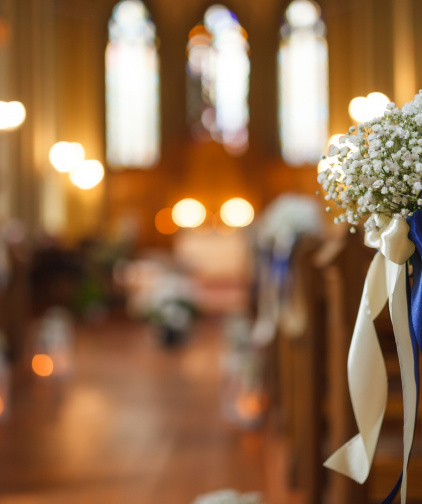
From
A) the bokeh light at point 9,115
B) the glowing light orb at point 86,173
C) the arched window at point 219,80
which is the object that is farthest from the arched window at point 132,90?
the bokeh light at point 9,115

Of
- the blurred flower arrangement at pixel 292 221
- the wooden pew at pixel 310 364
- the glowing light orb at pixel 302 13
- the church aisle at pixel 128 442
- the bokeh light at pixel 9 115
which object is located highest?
the glowing light orb at pixel 302 13

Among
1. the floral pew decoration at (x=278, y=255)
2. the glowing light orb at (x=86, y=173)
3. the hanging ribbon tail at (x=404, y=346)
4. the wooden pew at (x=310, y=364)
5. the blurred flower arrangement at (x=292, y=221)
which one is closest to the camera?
the hanging ribbon tail at (x=404, y=346)

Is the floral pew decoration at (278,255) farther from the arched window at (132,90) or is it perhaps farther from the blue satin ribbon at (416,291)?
the arched window at (132,90)

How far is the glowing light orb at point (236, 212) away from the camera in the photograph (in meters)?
14.7

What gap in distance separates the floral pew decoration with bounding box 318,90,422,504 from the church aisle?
1806mm

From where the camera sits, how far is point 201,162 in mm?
14883

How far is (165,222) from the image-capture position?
585 inches

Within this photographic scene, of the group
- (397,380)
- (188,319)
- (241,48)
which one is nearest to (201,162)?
(241,48)

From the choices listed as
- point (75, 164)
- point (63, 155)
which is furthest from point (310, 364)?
point (75, 164)

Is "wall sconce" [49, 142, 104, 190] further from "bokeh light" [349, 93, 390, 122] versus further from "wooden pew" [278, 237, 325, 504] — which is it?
"wooden pew" [278, 237, 325, 504]

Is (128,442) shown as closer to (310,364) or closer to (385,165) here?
(310,364)

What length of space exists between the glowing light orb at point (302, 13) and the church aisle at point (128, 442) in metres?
10.6

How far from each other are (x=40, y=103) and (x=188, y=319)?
729cm

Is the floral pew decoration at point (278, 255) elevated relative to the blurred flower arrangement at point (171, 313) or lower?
elevated
